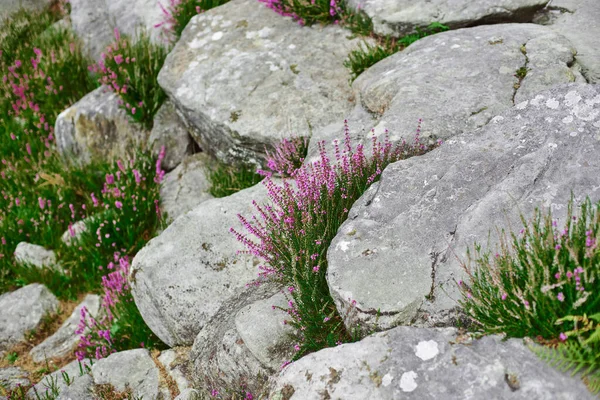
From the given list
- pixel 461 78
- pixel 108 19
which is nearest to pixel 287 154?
pixel 461 78

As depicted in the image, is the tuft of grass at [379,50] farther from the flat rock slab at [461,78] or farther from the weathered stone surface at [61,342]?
the weathered stone surface at [61,342]

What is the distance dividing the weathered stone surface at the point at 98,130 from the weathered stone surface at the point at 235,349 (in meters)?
3.47

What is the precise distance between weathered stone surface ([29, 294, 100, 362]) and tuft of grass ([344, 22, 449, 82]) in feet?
12.2

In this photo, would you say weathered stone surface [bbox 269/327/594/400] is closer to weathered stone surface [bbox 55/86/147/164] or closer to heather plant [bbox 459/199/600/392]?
heather plant [bbox 459/199/600/392]

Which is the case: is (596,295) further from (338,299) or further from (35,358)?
(35,358)

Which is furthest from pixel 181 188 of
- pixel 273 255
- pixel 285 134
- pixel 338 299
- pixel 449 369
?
pixel 449 369

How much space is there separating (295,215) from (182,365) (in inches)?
65.1

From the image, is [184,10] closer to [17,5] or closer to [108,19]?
[108,19]

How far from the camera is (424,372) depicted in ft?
8.56

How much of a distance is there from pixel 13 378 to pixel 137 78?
3697 mm

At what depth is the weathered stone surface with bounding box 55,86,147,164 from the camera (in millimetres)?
7078

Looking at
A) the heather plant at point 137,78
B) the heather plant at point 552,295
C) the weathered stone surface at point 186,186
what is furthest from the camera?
the heather plant at point 137,78

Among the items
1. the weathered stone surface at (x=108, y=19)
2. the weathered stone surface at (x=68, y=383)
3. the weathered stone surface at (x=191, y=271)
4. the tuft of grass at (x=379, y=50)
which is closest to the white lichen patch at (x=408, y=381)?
the weathered stone surface at (x=191, y=271)

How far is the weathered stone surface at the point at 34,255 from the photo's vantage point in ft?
20.8
